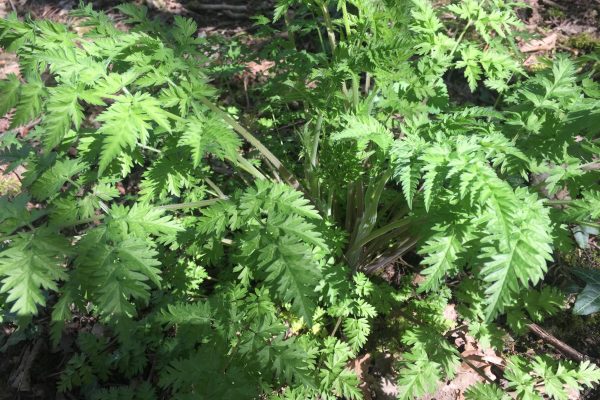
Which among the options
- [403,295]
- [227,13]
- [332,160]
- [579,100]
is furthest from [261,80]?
[579,100]

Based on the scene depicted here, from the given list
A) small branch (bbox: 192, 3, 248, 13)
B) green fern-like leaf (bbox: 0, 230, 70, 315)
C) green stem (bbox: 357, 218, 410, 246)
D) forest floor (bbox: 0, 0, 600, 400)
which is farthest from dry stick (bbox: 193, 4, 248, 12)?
green fern-like leaf (bbox: 0, 230, 70, 315)

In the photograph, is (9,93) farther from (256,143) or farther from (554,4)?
(554,4)

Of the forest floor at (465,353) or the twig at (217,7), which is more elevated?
the twig at (217,7)

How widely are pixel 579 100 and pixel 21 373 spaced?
418 cm

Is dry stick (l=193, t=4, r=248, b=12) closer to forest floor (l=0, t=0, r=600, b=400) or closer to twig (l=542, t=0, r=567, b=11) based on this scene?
forest floor (l=0, t=0, r=600, b=400)

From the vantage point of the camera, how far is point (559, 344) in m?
2.85

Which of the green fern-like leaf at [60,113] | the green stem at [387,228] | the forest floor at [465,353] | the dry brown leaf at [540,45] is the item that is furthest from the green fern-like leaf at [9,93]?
the dry brown leaf at [540,45]

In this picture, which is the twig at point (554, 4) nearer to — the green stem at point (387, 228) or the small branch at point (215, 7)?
the small branch at point (215, 7)

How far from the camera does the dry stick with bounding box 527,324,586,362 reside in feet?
9.25

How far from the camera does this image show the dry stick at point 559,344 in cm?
282

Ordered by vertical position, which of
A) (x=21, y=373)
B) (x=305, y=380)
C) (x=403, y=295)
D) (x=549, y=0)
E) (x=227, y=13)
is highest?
(x=549, y=0)

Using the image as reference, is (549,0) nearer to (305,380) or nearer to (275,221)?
(275,221)

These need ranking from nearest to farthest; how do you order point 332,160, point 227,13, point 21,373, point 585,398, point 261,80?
1. point 332,160
2. point 585,398
3. point 21,373
4. point 261,80
5. point 227,13

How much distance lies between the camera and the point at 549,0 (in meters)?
4.75
